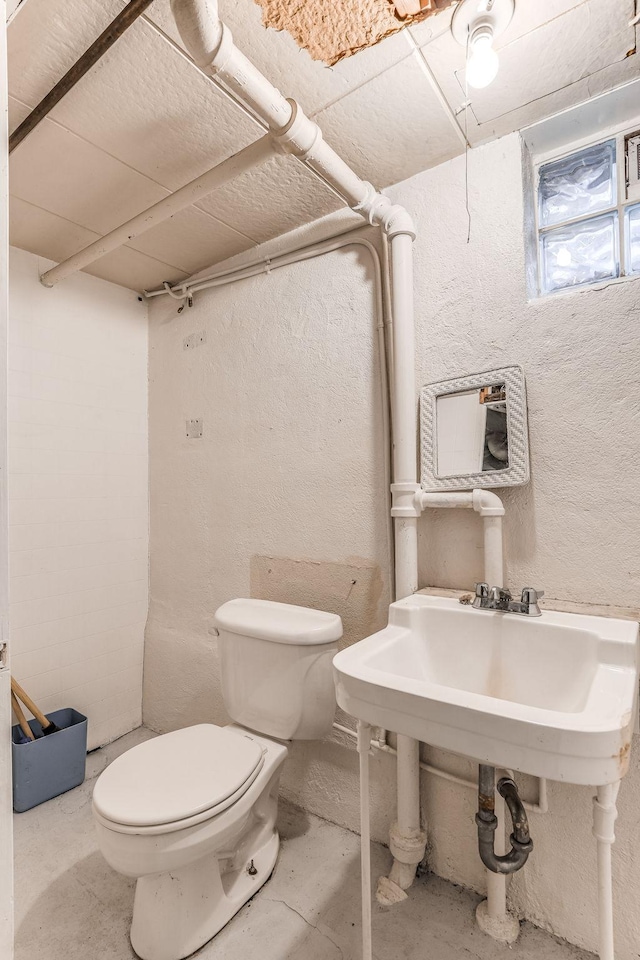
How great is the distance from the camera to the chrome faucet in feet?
3.86

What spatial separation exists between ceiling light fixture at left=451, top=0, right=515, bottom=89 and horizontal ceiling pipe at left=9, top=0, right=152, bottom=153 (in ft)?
2.15

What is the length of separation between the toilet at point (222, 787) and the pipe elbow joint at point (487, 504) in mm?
572

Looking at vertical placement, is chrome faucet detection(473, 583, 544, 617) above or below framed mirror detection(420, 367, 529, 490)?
below

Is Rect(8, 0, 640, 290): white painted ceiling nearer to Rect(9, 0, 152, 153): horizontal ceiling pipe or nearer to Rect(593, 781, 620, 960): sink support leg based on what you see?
Rect(9, 0, 152, 153): horizontal ceiling pipe

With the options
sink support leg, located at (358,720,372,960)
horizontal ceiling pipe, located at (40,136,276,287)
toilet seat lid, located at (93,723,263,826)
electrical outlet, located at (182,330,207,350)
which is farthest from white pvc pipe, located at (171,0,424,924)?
electrical outlet, located at (182,330,207,350)

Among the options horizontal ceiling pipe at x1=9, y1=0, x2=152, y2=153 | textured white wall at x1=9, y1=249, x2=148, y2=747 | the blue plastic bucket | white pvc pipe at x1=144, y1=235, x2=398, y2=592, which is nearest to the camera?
horizontal ceiling pipe at x1=9, y1=0, x2=152, y2=153

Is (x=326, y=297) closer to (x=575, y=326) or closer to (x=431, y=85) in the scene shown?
(x=431, y=85)

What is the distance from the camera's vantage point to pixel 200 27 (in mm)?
911

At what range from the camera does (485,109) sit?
50.9 inches

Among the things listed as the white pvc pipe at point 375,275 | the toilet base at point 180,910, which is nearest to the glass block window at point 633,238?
the white pvc pipe at point 375,275

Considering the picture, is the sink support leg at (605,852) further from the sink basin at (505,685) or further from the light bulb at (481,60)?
the light bulb at (481,60)

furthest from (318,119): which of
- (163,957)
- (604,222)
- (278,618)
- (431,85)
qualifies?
(163,957)

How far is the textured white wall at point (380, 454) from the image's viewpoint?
1.23 m

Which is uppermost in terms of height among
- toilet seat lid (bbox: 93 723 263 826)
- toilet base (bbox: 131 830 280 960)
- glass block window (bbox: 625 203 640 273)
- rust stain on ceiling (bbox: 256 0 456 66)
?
rust stain on ceiling (bbox: 256 0 456 66)
